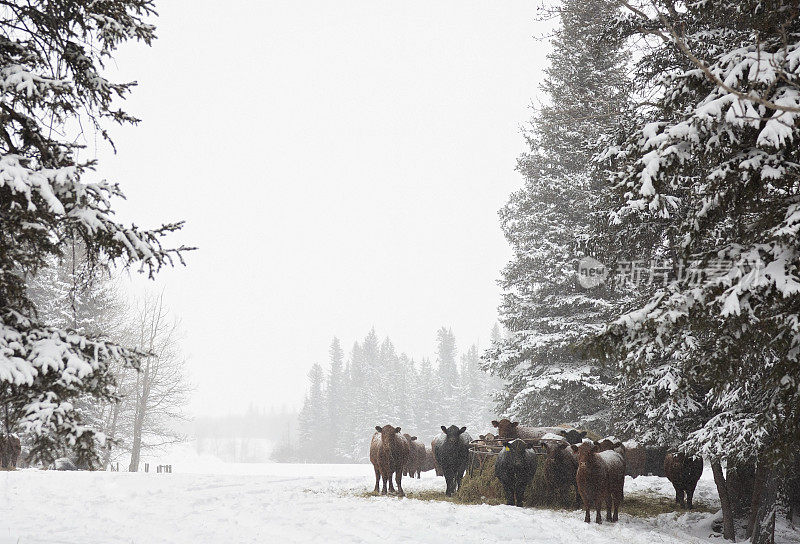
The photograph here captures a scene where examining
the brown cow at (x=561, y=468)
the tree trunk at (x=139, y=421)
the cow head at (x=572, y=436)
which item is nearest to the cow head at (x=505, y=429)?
the cow head at (x=572, y=436)

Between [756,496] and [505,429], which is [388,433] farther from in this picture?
[756,496]

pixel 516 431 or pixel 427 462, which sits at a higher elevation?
pixel 516 431

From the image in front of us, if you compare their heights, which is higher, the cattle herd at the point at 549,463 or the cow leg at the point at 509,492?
the cattle herd at the point at 549,463

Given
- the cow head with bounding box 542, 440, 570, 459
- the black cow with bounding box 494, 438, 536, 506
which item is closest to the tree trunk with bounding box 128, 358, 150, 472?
the black cow with bounding box 494, 438, 536, 506

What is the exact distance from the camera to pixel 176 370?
1214 inches

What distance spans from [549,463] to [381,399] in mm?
48464

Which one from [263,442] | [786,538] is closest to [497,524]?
[786,538]

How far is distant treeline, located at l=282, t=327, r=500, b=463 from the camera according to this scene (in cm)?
5834

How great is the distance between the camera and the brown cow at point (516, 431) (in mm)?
14609

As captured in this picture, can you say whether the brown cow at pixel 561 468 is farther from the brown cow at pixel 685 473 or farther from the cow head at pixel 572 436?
the brown cow at pixel 685 473

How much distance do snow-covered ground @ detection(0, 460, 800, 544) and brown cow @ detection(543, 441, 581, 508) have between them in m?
1.29

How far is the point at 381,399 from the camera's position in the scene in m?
60.0

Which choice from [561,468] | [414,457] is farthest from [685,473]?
[414,457]

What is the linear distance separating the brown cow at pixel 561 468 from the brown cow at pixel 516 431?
1.61 m
